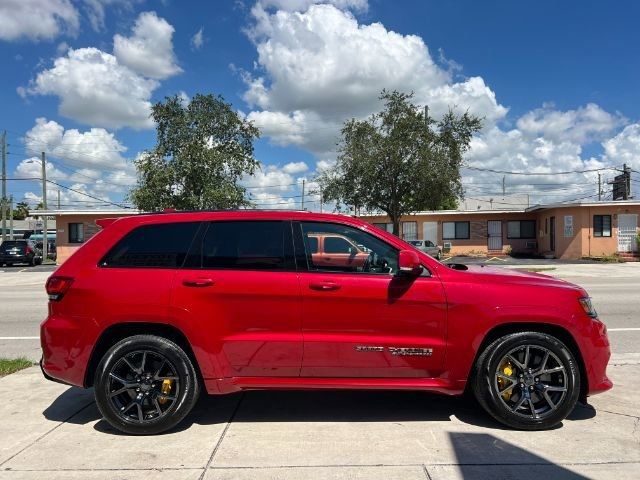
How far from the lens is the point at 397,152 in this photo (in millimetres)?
25266

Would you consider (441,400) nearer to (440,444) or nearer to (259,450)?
(440,444)

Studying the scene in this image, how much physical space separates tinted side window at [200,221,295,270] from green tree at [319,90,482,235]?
21088 mm

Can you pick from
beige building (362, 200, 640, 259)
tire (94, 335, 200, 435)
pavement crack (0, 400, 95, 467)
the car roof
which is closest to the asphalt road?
pavement crack (0, 400, 95, 467)

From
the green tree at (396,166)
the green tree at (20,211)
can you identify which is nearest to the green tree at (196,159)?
the green tree at (396,166)

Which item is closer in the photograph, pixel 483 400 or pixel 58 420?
pixel 483 400

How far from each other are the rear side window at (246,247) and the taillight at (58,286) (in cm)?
98

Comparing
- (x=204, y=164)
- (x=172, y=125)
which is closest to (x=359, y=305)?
(x=204, y=164)

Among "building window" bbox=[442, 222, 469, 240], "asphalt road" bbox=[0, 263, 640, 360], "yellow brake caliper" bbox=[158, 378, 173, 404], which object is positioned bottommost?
"asphalt road" bbox=[0, 263, 640, 360]

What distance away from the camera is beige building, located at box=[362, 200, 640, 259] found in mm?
32188

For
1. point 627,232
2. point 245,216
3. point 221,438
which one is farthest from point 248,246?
point 627,232

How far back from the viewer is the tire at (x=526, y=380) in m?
4.52

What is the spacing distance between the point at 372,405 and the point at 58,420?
2809 millimetres

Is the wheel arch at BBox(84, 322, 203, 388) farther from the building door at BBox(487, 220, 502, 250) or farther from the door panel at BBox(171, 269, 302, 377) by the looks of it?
the building door at BBox(487, 220, 502, 250)

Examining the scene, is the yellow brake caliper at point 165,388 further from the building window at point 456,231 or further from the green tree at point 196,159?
the building window at point 456,231
